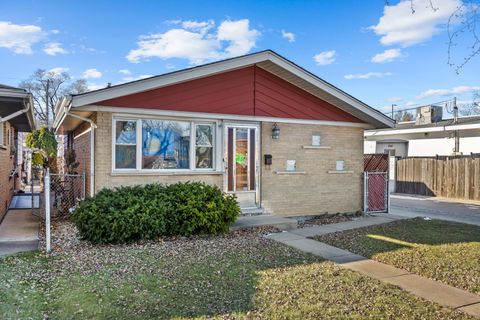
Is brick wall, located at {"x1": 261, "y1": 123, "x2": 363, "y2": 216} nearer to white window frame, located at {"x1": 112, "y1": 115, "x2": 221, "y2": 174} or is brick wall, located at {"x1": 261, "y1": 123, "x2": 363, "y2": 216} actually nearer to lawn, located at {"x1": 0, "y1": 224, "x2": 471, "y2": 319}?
white window frame, located at {"x1": 112, "y1": 115, "x2": 221, "y2": 174}

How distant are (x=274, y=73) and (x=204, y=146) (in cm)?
297

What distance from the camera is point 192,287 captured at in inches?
192

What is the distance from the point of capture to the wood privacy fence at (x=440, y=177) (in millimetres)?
17016

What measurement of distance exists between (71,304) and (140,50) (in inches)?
903

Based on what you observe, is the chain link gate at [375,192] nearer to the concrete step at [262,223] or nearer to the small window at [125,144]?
the concrete step at [262,223]

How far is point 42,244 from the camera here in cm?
712

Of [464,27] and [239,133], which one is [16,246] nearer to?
[239,133]

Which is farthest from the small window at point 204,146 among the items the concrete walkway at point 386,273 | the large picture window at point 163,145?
the concrete walkway at point 386,273

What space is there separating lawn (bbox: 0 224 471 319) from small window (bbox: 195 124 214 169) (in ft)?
11.3

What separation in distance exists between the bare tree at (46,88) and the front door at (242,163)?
114 feet

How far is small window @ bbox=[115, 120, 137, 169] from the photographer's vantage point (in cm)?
887

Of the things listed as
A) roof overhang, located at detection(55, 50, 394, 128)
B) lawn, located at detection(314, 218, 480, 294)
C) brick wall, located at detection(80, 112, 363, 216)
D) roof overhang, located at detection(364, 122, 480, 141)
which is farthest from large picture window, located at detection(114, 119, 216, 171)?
roof overhang, located at detection(364, 122, 480, 141)

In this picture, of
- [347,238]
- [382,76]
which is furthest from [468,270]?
[382,76]

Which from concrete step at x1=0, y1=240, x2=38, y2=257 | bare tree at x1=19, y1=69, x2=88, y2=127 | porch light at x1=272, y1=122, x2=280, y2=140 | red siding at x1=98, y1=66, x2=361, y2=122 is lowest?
concrete step at x1=0, y1=240, x2=38, y2=257
